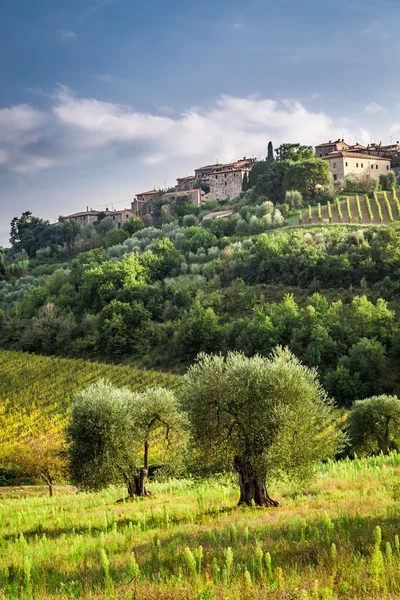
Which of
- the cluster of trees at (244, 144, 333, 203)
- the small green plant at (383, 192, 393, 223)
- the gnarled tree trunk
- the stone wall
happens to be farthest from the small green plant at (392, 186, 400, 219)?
the gnarled tree trunk

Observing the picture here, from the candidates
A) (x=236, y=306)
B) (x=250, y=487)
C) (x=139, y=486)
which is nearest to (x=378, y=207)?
(x=236, y=306)

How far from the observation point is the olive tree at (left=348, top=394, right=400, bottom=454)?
31531 millimetres

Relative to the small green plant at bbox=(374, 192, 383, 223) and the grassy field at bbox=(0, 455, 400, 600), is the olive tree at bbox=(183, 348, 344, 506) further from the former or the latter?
the small green plant at bbox=(374, 192, 383, 223)

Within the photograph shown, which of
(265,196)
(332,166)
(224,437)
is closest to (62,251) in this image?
(265,196)

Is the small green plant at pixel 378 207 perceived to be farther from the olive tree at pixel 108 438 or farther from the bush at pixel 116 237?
the olive tree at pixel 108 438

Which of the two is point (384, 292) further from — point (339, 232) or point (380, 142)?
point (380, 142)

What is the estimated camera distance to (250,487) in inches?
744

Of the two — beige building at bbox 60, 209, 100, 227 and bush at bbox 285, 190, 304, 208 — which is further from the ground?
beige building at bbox 60, 209, 100, 227

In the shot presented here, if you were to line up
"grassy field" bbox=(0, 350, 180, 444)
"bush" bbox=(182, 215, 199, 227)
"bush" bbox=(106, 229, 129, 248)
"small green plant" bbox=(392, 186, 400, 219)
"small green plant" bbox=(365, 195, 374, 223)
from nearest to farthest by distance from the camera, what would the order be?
"grassy field" bbox=(0, 350, 180, 444), "small green plant" bbox=(365, 195, 374, 223), "small green plant" bbox=(392, 186, 400, 219), "bush" bbox=(182, 215, 199, 227), "bush" bbox=(106, 229, 129, 248)

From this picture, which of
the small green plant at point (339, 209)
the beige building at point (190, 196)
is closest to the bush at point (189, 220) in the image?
the beige building at point (190, 196)

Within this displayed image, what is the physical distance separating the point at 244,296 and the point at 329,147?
223 feet

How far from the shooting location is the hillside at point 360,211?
79.9m

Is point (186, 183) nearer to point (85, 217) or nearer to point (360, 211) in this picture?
point (85, 217)

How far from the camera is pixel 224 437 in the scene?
19000 millimetres
